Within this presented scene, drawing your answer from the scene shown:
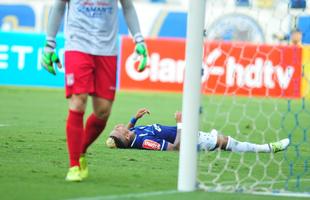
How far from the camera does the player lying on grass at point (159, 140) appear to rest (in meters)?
9.94

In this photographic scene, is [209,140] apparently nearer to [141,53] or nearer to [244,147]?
[244,147]

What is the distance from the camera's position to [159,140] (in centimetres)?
1023

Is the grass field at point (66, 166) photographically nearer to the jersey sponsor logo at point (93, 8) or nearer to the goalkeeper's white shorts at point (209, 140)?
the goalkeeper's white shorts at point (209, 140)

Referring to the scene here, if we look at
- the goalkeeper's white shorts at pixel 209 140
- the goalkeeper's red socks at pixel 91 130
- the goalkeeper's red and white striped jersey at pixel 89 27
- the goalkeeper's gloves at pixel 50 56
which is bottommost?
the goalkeeper's white shorts at pixel 209 140

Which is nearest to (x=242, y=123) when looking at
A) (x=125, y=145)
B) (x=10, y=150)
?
(x=125, y=145)

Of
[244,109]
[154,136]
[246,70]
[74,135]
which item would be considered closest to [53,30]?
[74,135]

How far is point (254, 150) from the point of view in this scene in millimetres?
9961

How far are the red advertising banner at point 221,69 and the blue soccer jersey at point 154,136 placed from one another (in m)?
9.54

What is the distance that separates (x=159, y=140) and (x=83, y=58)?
9.29 ft

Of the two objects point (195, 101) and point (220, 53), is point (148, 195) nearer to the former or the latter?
Result: point (195, 101)

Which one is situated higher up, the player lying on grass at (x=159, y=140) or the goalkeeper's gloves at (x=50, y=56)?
the goalkeeper's gloves at (x=50, y=56)

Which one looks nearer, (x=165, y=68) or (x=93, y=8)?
(x=93, y=8)

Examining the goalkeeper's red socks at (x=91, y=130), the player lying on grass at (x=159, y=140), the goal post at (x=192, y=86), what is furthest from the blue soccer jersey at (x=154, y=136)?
the goal post at (x=192, y=86)

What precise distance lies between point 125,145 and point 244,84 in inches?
445
